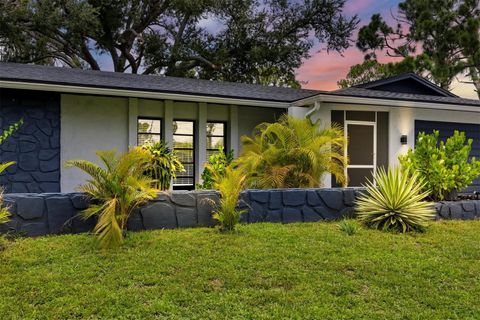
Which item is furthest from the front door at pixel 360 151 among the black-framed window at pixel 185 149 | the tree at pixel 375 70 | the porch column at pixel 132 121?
the tree at pixel 375 70

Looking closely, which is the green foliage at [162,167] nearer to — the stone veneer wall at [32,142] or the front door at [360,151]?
the stone veneer wall at [32,142]

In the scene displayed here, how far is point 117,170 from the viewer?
5.48m

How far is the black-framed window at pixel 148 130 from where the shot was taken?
10266mm

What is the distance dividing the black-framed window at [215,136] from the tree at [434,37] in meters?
14.6

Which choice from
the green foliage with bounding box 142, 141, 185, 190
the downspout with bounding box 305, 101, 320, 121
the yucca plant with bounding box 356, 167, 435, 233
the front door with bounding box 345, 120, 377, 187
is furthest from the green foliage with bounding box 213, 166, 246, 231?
the front door with bounding box 345, 120, 377, 187

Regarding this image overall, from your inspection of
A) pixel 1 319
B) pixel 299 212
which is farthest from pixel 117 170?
pixel 299 212

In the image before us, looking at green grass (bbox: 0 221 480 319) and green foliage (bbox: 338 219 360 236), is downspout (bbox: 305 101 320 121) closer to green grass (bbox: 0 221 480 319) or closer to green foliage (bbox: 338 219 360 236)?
green foliage (bbox: 338 219 360 236)

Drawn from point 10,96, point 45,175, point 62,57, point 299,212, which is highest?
point 62,57

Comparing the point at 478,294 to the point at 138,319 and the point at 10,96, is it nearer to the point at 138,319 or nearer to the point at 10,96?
the point at 138,319

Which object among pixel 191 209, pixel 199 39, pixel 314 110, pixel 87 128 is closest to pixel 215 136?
pixel 314 110

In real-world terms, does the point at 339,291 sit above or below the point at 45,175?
below

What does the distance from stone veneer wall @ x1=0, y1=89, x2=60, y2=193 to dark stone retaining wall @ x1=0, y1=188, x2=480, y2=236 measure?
3240mm

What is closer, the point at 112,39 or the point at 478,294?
the point at 478,294

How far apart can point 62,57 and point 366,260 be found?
19816 mm
